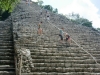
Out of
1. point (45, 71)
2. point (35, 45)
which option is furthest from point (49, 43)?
point (45, 71)

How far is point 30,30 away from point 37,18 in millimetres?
5765

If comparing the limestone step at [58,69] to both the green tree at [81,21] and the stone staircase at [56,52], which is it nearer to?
the stone staircase at [56,52]

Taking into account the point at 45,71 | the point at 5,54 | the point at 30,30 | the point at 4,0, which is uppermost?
the point at 4,0

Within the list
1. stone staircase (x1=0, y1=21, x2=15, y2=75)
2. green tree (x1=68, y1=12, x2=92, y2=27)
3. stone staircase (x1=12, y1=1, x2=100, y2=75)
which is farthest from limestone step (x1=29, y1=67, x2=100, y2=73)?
green tree (x1=68, y1=12, x2=92, y2=27)

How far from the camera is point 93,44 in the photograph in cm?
1558

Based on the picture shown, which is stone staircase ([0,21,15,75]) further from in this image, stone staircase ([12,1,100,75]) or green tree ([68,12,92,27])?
green tree ([68,12,92,27])

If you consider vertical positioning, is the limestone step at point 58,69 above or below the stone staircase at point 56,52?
below

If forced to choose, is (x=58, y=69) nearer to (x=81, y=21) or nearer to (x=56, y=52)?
(x=56, y=52)

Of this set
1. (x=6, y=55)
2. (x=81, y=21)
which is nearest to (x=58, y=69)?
(x=6, y=55)

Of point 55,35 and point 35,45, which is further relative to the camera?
point 55,35

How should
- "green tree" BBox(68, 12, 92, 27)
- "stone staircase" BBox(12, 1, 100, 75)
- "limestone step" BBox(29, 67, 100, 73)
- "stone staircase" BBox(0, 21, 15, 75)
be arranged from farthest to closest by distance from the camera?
"green tree" BBox(68, 12, 92, 27), "stone staircase" BBox(12, 1, 100, 75), "limestone step" BBox(29, 67, 100, 73), "stone staircase" BBox(0, 21, 15, 75)

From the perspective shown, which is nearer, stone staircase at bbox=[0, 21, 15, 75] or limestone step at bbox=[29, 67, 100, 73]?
stone staircase at bbox=[0, 21, 15, 75]

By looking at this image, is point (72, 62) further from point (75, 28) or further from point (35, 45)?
point (75, 28)

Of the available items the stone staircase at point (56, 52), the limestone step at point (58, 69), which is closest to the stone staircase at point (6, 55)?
the stone staircase at point (56, 52)
